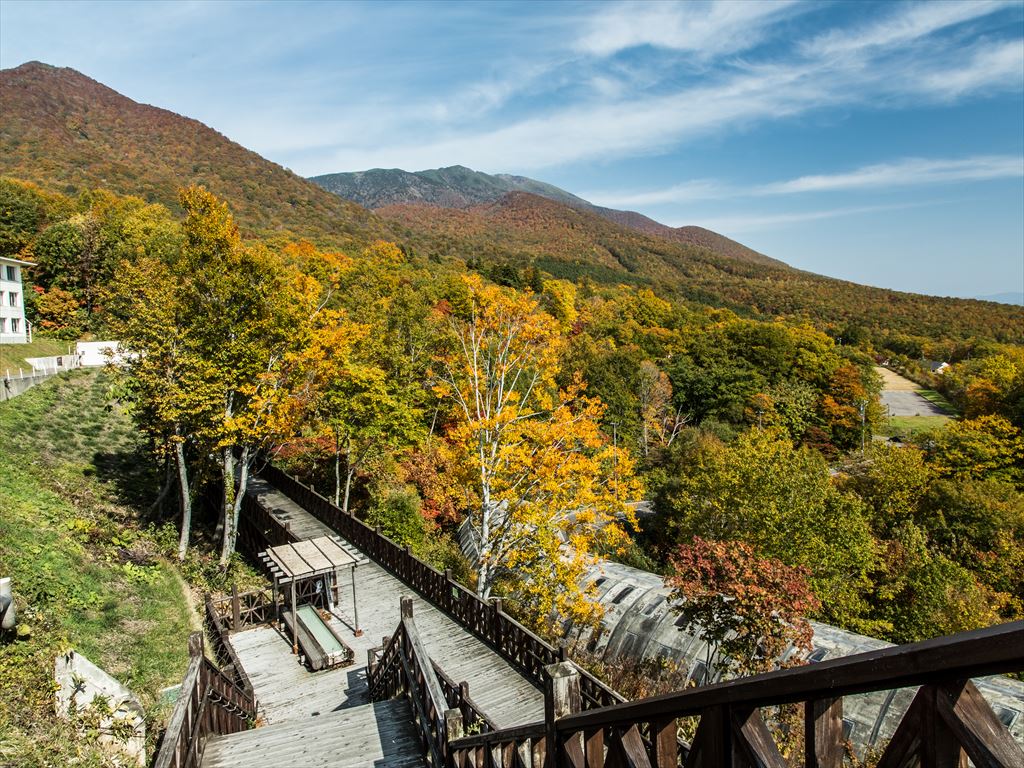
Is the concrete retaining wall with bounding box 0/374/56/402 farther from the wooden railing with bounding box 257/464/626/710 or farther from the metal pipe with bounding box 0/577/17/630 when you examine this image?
the metal pipe with bounding box 0/577/17/630

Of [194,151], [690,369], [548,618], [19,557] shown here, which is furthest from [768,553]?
A: [194,151]

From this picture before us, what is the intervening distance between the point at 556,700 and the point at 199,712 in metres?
6.06

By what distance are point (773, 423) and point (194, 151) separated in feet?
419

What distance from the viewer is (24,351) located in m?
34.8

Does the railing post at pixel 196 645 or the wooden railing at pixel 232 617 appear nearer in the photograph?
the railing post at pixel 196 645

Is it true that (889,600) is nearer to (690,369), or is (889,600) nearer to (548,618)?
(548,618)

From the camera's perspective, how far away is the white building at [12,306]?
118ft

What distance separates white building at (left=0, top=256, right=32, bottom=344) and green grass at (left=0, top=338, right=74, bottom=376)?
0.78 meters

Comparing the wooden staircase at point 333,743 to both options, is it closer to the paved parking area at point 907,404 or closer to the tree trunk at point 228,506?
the tree trunk at point 228,506

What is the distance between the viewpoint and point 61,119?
114 m

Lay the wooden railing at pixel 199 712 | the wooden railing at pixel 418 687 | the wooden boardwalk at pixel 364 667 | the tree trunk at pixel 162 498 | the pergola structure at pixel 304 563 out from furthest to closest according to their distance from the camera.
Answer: the tree trunk at pixel 162 498
the pergola structure at pixel 304 563
the wooden boardwalk at pixel 364 667
the wooden railing at pixel 418 687
the wooden railing at pixel 199 712

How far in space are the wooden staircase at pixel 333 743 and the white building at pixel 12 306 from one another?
39418 mm

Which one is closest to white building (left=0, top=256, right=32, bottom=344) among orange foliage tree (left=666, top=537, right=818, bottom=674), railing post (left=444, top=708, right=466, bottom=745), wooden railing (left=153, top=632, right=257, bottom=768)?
wooden railing (left=153, top=632, right=257, bottom=768)

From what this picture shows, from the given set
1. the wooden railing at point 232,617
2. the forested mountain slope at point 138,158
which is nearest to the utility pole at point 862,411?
the wooden railing at point 232,617
